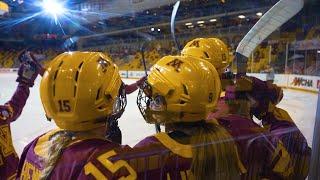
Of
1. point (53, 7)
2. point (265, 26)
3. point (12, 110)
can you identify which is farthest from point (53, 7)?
point (265, 26)

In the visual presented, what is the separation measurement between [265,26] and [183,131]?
0.39 meters

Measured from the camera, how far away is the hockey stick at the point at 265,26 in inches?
27.8

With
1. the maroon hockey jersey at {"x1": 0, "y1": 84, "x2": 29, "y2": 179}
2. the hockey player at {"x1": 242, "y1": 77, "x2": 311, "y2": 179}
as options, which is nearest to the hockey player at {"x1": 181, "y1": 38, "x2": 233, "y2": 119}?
the hockey player at {"x1": 242, "y1": 77, "x2": 311, "y2": 179}

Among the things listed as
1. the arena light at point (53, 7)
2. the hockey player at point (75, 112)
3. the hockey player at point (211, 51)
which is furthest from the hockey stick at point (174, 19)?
the arena light at point (53, 7)

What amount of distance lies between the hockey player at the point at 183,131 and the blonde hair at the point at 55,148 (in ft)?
0.39

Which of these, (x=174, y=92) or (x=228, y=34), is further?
(x=228, y=34)

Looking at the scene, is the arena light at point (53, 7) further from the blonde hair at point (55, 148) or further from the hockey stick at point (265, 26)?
the blonde hair at point (55, 148)

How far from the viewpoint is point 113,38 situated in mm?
1315

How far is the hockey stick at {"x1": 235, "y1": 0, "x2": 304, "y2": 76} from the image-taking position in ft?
2.31

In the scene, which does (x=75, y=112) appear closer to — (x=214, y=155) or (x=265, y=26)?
(x=214, y=155)

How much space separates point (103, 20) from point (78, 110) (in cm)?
94

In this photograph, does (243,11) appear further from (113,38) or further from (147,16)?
(113,38)

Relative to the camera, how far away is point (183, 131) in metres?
0.71

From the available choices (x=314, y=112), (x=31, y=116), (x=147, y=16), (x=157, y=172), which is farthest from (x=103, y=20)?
(x=31, y=116)
